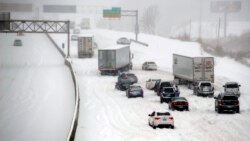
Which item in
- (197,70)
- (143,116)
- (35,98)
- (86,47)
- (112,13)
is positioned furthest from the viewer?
(112,13)

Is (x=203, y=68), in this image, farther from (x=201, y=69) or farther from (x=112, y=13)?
(x=112, y=13)

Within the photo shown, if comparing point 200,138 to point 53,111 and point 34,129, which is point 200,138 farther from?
point 53,111

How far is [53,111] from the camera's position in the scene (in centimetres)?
4172

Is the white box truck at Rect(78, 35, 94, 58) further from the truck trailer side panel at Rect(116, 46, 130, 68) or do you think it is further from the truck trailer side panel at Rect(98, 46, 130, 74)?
the truck trailer side panel at Rect(98, 46, 130, 74)

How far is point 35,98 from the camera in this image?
160 ft

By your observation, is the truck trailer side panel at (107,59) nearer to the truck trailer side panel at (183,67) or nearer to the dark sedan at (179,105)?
the truck trailer side panel at (183,67)

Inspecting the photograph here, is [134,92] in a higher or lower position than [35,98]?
higher

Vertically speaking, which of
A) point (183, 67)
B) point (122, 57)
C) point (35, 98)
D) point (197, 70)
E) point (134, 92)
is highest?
point (122, 57)

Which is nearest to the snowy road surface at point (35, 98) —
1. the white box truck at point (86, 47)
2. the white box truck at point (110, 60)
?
the white box truck at point (86, 47)

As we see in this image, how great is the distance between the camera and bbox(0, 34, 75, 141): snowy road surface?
34406 millimetres

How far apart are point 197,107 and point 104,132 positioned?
11668mm

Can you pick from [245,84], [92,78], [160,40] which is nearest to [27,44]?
[160,40]

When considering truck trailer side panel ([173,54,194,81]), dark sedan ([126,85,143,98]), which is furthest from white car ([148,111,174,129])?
truck trailer side panel ([173,54,194,81])

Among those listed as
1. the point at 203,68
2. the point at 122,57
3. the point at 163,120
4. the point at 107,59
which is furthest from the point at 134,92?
the point at 122,57
